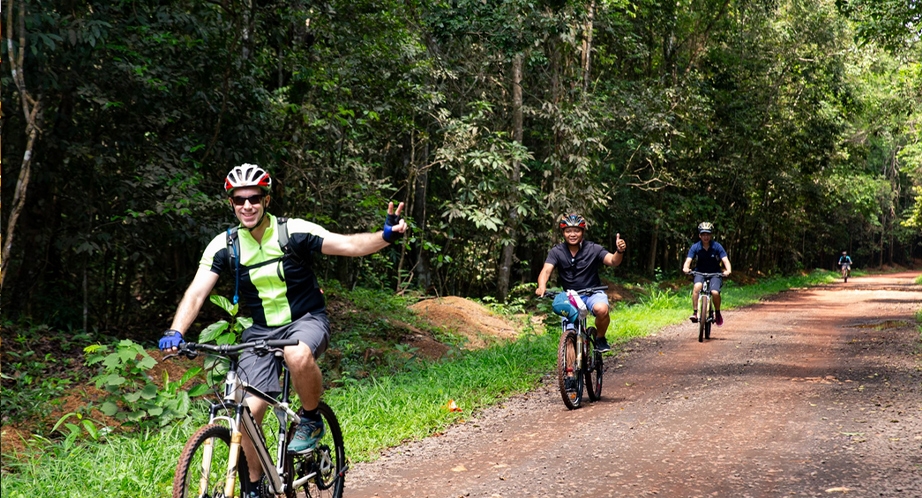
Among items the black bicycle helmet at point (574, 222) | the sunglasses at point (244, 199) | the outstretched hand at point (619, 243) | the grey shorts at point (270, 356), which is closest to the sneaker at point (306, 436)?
the grey shorts at point (270, 356)

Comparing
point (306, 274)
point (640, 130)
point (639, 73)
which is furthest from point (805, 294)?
point (306, 274)

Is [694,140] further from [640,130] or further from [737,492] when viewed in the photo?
[737,492]

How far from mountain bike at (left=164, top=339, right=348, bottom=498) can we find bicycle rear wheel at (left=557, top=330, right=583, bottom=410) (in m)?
3.62

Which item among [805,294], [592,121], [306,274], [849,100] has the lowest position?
[805,294]

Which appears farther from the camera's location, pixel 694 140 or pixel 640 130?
pixel 694 140

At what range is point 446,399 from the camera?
8.73m

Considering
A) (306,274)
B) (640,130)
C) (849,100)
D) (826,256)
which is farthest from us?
(826,256)

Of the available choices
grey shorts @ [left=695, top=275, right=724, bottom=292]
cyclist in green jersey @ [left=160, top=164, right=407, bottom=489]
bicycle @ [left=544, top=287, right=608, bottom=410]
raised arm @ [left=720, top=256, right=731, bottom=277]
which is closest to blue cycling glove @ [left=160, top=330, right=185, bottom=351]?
cyclist in green jersey @ [left=160, top=164, right=407, bottom=489]

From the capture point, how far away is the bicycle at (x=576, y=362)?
27.3 ft

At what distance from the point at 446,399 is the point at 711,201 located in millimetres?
23594

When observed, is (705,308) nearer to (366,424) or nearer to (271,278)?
(366,424)

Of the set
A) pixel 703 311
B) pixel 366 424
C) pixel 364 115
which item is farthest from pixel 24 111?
pixel 703 311

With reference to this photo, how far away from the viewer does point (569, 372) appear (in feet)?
27.6

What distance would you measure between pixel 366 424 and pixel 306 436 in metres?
3.02
